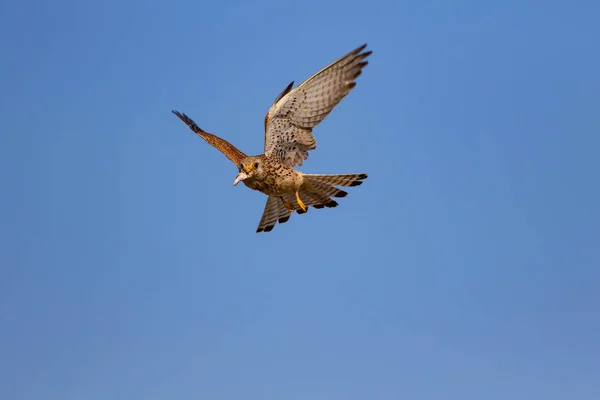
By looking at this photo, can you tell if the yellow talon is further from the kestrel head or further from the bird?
the kestrel head

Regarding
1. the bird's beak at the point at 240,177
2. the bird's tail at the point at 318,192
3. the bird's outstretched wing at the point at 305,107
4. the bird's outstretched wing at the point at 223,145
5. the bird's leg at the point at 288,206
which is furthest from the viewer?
the bird's outstretched wing at the point at 223,145

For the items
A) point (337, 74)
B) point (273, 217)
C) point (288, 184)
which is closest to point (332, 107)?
point (337, 74)

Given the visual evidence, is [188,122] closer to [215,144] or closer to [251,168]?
[215,144]

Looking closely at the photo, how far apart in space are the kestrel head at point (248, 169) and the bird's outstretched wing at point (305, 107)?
1.65 feet

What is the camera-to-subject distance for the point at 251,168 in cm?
1711

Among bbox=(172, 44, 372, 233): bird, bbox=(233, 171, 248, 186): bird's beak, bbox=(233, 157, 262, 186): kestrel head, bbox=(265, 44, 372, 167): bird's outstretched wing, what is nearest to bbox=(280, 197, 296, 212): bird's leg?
bbox=(172, 44, 372, 233): bird

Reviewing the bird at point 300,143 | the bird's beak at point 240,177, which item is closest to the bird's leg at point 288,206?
the bird at point 300,143

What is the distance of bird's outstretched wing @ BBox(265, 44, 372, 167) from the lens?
53.8 feet

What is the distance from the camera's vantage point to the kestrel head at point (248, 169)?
1706 cm

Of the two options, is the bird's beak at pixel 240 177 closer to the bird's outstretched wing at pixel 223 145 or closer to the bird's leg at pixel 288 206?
the bird's outstretched wing at pixel 223 145

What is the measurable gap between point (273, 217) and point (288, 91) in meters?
3.41

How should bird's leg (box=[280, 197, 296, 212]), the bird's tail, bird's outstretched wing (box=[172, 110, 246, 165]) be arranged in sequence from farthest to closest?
bird's outstretched wing (box=[172, 110, 246, 165])
bird's leg (box=[280, 197, 296, 212])
the bird's tail

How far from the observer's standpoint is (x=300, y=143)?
57.5 feet

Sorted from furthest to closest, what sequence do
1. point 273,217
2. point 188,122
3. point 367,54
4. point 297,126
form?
point 188,122
point 273,217
point 297,126
point 367,54
